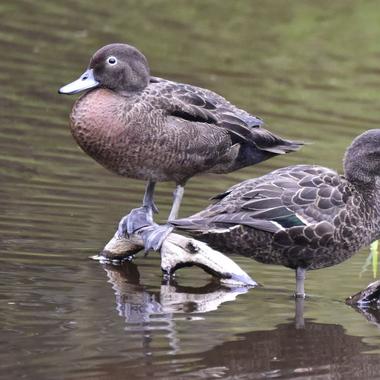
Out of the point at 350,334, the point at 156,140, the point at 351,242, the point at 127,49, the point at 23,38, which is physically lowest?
the point at 350,334

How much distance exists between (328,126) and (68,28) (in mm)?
4225

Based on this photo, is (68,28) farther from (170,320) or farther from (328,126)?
(170,320)

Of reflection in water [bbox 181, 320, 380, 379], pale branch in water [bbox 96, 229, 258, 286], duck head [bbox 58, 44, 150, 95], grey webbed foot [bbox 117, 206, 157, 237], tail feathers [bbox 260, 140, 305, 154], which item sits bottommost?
reflection in water [bbox 181, 320, 380, 379]

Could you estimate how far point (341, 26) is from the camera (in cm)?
1822

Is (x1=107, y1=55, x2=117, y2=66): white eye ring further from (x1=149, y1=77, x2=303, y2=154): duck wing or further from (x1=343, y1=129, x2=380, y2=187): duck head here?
(x1=343, y1=129, x2=380, y2=187): duck head

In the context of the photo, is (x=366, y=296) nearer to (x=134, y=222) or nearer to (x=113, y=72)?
(x=134, y=222)

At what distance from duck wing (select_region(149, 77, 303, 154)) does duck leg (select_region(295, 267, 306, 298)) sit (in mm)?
1776

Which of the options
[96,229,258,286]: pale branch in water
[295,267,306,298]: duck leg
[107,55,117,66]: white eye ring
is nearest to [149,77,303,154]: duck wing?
[107,55,117,66]: white eye ring

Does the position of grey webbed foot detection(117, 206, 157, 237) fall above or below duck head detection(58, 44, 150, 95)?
below

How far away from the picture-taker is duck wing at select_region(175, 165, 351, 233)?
26.9 ft

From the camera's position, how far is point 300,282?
8.45 meters

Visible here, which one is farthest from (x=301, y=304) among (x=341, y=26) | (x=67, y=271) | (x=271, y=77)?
(x=341, y=26)

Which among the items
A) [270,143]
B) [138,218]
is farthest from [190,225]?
[270,143]

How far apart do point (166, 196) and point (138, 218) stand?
1.63 meters
